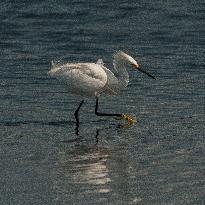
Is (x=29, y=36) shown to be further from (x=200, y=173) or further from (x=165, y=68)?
(x=200, y=173)

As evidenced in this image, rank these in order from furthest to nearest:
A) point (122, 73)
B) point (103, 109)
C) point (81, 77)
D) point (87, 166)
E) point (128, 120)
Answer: point (103, 109), point (122, 73), point (81, 77), point (128, 120), point (87, 166)

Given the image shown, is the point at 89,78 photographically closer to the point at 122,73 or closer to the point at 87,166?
the point at 122,73

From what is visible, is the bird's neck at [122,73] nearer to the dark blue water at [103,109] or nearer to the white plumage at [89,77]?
the white plumage at [89,77]

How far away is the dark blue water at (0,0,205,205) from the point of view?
1190 centimetres

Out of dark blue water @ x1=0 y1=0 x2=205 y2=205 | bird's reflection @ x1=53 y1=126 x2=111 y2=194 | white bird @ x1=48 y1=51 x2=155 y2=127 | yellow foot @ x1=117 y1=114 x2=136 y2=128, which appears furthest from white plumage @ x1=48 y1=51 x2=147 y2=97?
bird's reflection @ x1=53 y1=126 x2=111 y2=194

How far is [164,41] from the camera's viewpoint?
23.8 meters

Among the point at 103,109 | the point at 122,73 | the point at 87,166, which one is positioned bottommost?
the point at 103,109

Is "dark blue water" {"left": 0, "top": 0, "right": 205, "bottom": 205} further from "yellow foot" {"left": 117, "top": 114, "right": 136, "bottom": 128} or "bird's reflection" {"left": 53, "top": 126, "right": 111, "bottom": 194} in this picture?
"yellow foot" {"left": 117, "top": 114, "right": 136, "bottom": 128}

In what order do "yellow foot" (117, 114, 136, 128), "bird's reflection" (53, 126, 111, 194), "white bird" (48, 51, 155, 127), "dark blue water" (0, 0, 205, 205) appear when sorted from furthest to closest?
"white bird" (48, 51, 155, 127) < "yellow foot" (117, 114, 136, 128) < "bird's reflection" (53, 126, 111, 194) < "dark blue water" (0, 0, 205, 205)

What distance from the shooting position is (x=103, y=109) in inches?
680

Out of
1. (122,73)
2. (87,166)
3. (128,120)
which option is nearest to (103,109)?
(122,73)

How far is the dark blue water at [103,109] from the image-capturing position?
11898mm

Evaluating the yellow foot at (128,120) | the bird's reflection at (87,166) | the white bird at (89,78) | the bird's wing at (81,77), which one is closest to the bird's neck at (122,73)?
the white bird at (89,78)

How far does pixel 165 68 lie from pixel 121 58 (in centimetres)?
399
